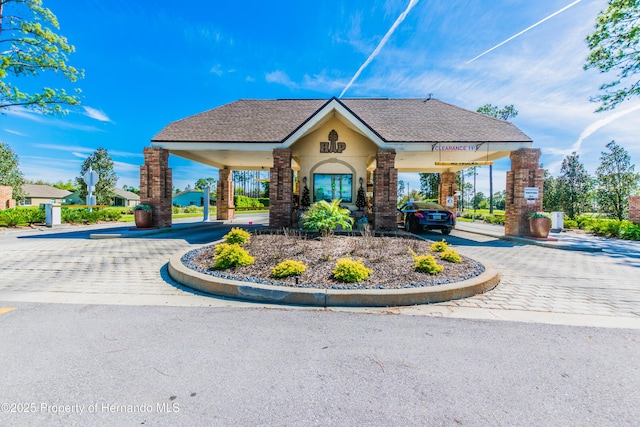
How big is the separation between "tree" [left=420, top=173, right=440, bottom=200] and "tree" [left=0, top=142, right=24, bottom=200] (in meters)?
53.9

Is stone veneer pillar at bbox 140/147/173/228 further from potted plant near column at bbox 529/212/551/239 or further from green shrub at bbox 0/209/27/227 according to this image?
potted plant near column at bbox 529/212/551/239

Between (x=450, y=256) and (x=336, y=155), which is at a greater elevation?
(x=336, y=155)

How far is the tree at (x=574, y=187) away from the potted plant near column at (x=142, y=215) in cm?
3247

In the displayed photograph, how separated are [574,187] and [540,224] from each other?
761 inches

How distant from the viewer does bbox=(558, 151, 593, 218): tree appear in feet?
79.4

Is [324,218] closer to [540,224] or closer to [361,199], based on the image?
[361,199]

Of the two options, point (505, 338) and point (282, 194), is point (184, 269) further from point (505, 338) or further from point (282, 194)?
point (282, 194)

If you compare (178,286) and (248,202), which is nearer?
(178,286)

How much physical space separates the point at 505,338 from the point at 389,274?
227cm

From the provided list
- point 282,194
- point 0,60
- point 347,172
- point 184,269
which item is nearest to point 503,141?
point 347,172

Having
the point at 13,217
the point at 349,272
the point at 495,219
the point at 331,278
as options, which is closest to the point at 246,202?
the point at 13,217

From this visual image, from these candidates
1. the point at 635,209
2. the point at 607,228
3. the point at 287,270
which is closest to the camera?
the point at 287,270

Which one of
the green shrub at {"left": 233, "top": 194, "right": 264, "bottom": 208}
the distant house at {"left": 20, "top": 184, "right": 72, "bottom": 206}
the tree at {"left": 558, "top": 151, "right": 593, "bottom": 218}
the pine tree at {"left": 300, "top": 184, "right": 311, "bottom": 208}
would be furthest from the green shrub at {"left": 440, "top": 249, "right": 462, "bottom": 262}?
the distant house at {"left": 20, "top": 184, "right": 72, "bottom": 206}

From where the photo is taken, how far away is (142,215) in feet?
41.0
